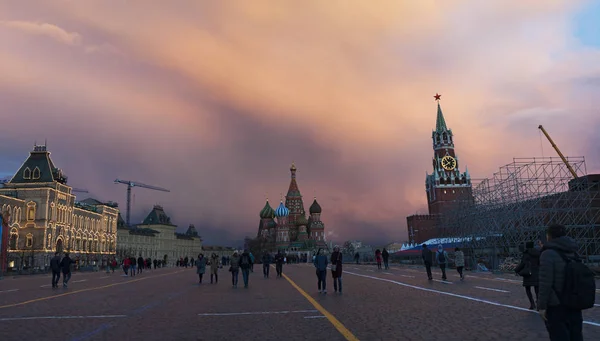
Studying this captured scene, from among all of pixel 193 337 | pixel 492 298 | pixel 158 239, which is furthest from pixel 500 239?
pixel 158 239

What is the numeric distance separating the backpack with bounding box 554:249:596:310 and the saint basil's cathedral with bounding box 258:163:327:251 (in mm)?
140895

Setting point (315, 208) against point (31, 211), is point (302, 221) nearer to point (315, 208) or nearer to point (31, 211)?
point (315, 208)

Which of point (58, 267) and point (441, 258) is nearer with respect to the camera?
point (58, 267)

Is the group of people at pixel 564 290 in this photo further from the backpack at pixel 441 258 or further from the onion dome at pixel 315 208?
the onion dome at pixel 315 208

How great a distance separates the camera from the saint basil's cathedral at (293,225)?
149375 mm

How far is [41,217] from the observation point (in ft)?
251

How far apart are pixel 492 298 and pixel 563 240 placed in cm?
958

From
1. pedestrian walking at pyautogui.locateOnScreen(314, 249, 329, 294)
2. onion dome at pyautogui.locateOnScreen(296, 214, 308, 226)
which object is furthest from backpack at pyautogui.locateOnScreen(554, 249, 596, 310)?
onion dome at pyautogui.locateOnScreen(296, 214, 308, 226)

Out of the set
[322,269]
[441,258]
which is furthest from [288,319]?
[441,258]

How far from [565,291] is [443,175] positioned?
13834cm

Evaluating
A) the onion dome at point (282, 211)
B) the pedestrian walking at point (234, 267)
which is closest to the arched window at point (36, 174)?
the pedestrian walking at point (234, 267)

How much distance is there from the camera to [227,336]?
812 cm

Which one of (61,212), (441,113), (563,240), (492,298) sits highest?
(441,113)

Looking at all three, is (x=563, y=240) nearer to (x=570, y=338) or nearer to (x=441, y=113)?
(x=570, y=338)
